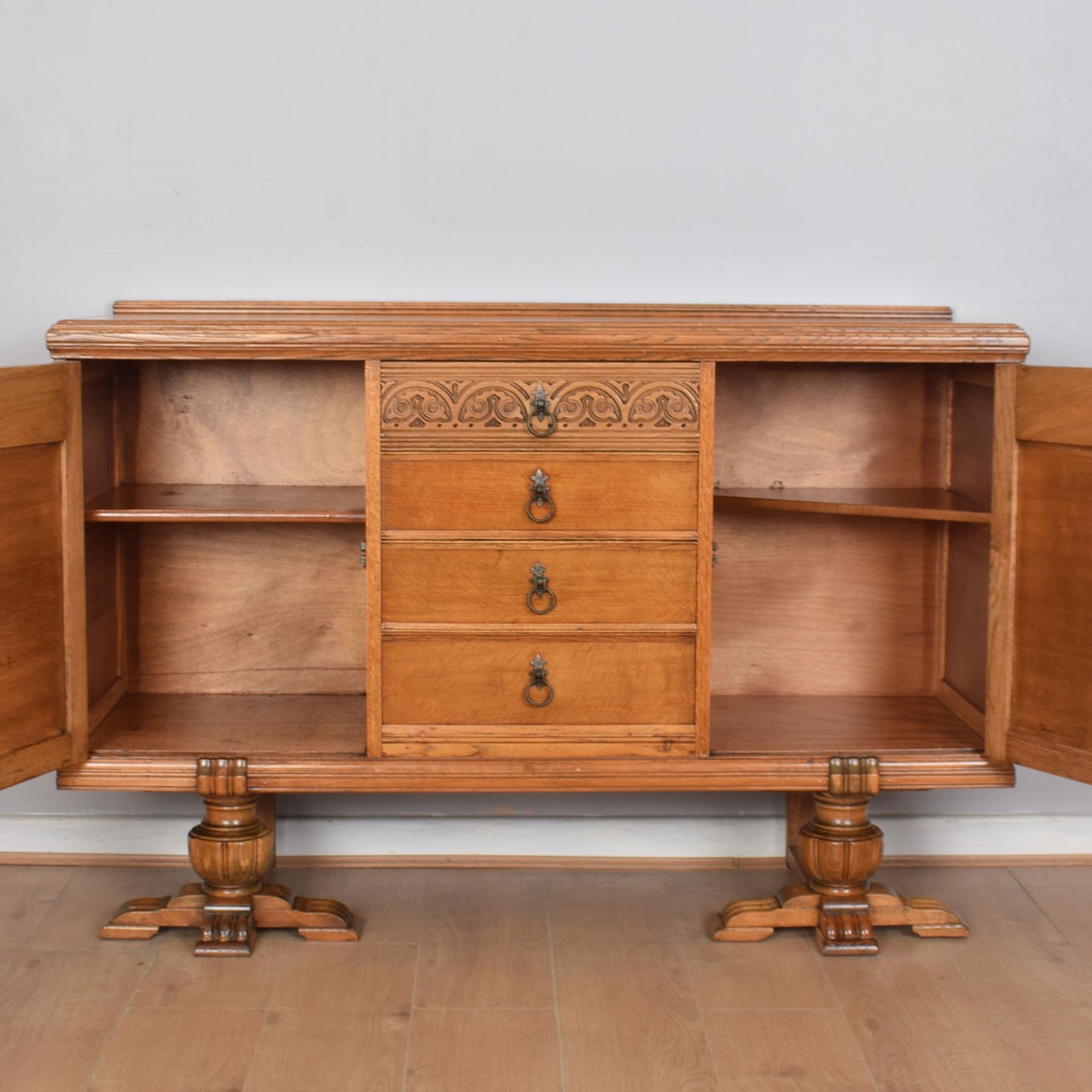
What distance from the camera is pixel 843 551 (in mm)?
2965

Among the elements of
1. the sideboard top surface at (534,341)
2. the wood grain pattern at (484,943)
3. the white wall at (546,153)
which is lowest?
the wood grain pattern at (484,943)

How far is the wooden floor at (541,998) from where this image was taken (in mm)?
2270

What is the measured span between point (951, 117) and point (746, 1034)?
184cm

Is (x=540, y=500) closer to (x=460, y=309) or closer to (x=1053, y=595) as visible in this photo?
(x=460, y=309)

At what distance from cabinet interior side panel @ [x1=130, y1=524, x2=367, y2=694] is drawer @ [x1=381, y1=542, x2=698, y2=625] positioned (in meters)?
0.45

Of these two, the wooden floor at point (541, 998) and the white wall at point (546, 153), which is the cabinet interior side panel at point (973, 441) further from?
the wooden floor at point (541, 998)

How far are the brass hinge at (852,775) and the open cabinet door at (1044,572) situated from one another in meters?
0.23

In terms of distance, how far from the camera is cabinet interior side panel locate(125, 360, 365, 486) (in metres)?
2.88

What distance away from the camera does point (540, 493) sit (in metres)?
2.49

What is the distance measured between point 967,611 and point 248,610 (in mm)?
1464

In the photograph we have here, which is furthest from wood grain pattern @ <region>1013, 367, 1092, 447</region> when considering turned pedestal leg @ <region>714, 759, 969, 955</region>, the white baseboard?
the white baseboard

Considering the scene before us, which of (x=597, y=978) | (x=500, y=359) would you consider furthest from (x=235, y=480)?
(x=597, y=978)

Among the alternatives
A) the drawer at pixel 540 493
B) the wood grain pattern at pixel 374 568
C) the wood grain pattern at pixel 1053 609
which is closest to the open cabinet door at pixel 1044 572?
the wood grain pattern at pixel 1053 609

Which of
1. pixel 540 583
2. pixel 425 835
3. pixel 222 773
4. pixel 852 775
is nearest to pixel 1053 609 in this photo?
pixel 852 775
